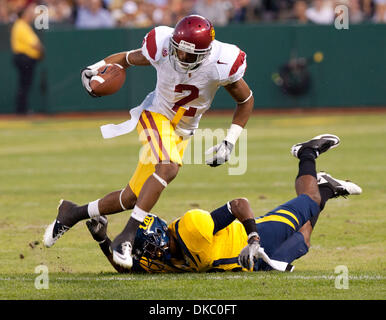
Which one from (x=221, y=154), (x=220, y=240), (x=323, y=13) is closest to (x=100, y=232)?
(x=220, y=240)

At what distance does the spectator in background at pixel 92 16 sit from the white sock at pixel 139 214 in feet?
38.7

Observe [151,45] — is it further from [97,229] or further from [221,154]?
[97,229]

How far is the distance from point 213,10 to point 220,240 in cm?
1228

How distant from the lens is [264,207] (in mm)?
7770

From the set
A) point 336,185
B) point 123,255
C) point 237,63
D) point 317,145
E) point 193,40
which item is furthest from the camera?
point 317,145

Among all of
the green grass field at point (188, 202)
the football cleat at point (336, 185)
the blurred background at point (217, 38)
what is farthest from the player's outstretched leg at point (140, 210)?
the blurred background at point (217, 38)

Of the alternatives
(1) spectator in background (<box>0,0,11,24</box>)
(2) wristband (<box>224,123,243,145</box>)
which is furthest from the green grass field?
(1) spectator in background (<box>0,0,11,24</box>)

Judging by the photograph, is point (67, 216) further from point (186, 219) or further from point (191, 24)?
point (191, 24)

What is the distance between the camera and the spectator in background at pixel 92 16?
1655 centimetres

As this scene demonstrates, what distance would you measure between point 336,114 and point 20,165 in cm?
785

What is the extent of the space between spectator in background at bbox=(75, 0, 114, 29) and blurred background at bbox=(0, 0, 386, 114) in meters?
0.02

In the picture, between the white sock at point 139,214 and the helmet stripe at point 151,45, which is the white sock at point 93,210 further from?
the helmet stripe at point 151,45

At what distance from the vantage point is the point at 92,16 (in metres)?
16.6

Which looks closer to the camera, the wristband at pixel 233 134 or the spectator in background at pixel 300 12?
the wristband at pixel 233 134
